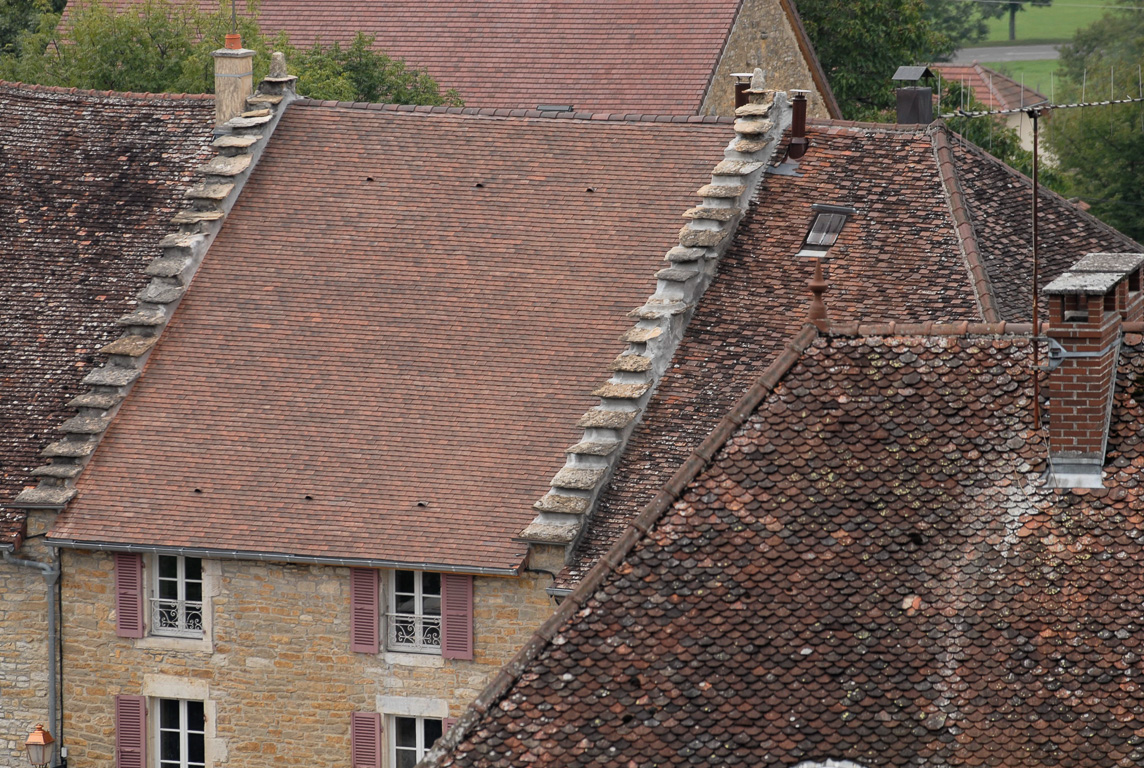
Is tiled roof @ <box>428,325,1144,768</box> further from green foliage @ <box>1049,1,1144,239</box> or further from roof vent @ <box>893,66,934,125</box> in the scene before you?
green foliage @ <box>1049,1,1144,239</box>

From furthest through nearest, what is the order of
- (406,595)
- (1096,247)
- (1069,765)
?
(1096,247) → (406,595) → (1069,765)

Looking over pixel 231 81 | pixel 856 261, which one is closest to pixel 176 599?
pixel 231 81

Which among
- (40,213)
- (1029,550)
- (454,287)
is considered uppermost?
(40,213)

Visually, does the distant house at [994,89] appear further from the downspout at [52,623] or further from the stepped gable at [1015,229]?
the downspout at [52,623]

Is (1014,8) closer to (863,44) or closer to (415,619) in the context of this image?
(863,44)

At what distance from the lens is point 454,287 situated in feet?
115

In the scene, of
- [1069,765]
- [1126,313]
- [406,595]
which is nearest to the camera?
[1069,765]

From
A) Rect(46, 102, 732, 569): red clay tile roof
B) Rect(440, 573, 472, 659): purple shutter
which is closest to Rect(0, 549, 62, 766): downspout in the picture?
Rect(46, 102, 732, 569): red clay tile roof

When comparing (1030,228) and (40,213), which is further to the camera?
(40,213)

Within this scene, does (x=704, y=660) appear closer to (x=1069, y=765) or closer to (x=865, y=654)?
(x=865, y=654)

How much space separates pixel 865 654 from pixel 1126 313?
6.39 meters

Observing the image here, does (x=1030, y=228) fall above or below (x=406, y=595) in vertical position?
above

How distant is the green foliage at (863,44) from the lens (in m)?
54.2

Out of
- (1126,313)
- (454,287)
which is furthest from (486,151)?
(1126,313)
